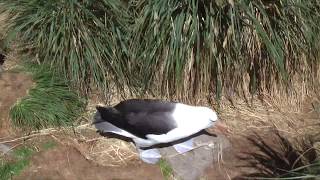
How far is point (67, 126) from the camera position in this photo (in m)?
4.62

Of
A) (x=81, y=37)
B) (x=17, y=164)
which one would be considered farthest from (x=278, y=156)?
(x=17, y=164)

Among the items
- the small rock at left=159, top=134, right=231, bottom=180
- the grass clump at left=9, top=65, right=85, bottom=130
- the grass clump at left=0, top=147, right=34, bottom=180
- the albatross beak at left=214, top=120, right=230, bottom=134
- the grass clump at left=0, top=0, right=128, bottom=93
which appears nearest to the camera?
the grass clump at left=0, top=147, right=34, bottom=180

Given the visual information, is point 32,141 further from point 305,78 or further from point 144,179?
point 305,78

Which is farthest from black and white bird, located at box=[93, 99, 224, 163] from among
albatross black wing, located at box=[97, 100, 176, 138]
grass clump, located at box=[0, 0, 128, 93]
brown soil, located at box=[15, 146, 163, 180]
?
grass clump, located at box=[0, 0, 128, 93]

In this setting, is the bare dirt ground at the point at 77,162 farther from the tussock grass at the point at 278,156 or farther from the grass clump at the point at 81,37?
the grass clump at the point at 81,37

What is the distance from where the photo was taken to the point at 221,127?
4844mm

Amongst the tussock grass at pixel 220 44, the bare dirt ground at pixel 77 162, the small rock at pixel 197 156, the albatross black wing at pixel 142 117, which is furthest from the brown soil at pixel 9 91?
the small rock at pixel 197 156

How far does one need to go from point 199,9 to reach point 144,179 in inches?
61.7

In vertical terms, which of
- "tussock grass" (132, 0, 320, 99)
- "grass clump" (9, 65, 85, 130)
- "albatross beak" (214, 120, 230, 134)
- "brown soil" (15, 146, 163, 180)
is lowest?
"brown soil" (15, 146, 163, 180)

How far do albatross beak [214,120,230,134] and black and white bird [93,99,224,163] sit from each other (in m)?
0.55

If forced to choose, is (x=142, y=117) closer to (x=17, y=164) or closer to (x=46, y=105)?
(x=46, y=105)

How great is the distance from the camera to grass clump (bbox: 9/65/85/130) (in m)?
4.48

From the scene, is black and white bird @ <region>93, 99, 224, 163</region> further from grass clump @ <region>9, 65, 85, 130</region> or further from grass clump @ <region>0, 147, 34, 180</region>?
grass clump @ <region>0, 147, 34, 180</region>

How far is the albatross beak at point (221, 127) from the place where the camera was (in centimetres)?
480
